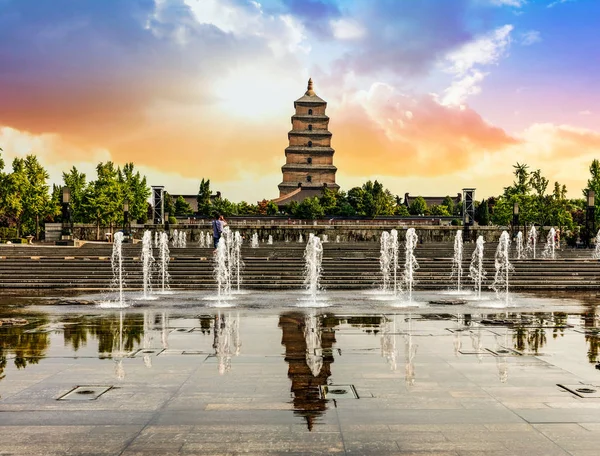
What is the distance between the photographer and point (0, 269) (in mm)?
21891

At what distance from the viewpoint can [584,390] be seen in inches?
234

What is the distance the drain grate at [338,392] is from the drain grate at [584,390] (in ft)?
7.01

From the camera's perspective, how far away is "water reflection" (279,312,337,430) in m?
5.38

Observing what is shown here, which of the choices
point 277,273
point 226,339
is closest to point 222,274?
point 277,273

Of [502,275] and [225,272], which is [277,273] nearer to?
[225,272]

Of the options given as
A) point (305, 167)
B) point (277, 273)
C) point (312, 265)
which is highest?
point (305, 167)

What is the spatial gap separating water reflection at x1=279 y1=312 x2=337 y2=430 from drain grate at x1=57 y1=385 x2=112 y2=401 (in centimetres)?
187

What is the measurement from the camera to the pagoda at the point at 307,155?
9725 centimetres

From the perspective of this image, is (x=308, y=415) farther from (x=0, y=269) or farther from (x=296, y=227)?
(x=296, y=227)

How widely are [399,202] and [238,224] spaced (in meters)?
55.4

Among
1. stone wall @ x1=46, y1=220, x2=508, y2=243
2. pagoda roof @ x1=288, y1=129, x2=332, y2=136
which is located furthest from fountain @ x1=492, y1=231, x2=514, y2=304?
pagoda roof @ x1=288, y1=129, x2=332, y2=136

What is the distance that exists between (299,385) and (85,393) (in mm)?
2086

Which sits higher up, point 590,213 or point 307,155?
point 307,155

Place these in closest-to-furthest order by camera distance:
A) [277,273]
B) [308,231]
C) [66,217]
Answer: [277,273]
[66,217]
[308,231]
